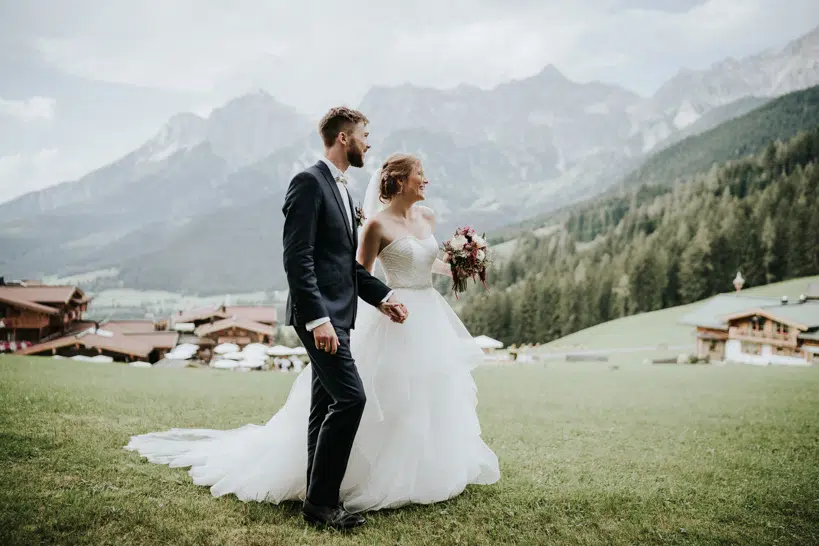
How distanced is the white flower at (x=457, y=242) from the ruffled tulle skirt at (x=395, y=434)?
60 centimetres

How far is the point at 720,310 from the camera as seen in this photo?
4631 centimetres

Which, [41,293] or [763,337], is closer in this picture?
[763,337]

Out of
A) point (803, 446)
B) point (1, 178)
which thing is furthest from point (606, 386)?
point (1, 178)

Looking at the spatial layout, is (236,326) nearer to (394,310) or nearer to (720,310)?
(720,310)

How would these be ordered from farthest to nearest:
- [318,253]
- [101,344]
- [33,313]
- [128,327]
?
[128,327] → [33,313] → [101,344] → [318,253]

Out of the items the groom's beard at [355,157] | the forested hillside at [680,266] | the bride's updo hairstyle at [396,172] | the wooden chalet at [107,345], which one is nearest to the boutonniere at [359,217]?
the bride's updo hairstyle at [396,172]

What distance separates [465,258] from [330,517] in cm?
264

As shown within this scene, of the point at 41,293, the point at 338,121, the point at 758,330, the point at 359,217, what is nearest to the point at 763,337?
the point at 758,330

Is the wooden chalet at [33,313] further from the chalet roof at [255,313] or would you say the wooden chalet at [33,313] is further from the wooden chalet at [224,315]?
the chalet roof at [255,313]

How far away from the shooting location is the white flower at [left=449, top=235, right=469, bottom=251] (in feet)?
17.3

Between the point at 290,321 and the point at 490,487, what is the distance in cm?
241

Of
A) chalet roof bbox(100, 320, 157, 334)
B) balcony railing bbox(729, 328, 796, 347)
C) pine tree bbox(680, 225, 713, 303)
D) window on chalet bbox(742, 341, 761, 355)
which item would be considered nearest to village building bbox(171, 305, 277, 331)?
chalet roof bbox(100, 320, 157, 334)

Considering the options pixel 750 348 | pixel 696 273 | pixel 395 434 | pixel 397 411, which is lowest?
pixel 395 434

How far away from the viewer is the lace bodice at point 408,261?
185 inches
